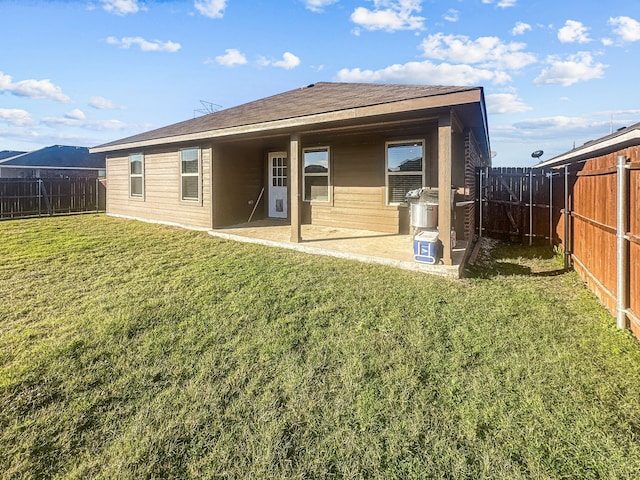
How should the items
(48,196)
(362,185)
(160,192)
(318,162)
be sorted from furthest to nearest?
(48,196)
(160,192)
(318,162)
(362,185)

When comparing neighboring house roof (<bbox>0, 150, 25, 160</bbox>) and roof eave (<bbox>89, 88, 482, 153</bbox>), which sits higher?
neighboring house roof (<bbox>0, 150, 25, 160</bbox>)

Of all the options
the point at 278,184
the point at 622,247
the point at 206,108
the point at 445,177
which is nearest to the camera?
the point at 622,247

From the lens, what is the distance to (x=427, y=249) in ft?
16.7

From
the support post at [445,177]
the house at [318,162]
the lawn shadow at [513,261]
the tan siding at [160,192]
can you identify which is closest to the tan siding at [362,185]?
the house at [318,162]

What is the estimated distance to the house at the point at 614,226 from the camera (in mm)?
3227

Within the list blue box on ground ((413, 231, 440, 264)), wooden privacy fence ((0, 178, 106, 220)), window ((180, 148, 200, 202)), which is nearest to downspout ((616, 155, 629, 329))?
blue box on ground ((413, 231, 440, 264))

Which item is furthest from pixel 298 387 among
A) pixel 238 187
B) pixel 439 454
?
pixel 238 187

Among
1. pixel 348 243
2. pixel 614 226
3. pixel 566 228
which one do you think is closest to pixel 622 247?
pixel 614 226

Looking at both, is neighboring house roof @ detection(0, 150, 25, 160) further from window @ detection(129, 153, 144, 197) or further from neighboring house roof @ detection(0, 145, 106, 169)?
window @ detection(129, 153, 144, 197)

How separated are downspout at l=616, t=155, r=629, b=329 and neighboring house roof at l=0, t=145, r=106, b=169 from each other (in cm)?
2481

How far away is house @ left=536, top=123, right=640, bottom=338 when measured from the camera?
127 inches

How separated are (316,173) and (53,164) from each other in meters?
22.9

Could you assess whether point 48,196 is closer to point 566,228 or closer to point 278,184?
point 278,184

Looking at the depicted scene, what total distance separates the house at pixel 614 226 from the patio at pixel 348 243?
1.65 meters
